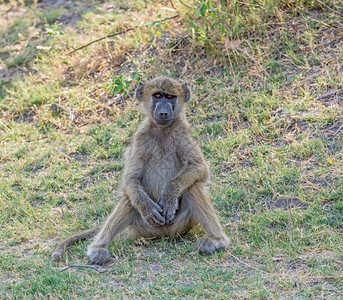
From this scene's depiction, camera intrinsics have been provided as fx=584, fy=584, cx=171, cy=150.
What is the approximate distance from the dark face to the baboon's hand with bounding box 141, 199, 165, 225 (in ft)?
2.52

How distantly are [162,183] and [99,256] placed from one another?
0.91 metres

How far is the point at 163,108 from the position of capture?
5289mm

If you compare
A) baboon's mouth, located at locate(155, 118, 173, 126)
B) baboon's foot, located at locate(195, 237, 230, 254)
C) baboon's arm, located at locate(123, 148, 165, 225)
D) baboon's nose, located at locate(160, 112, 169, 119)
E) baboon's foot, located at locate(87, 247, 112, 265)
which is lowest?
baboon's foot, located at locate(87, 247, 112, 265)

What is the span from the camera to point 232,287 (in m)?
4.18

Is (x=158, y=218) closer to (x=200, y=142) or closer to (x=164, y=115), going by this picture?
(x=164, y=115)

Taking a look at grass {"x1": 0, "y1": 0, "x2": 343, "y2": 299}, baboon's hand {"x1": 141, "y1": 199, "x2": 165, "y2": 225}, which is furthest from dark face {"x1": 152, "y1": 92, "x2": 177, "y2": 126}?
grass {"x1": 0, "y1": 0, "x2": 343, "y2": 299}

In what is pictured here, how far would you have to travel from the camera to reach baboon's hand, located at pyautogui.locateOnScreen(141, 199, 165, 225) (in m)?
5.08

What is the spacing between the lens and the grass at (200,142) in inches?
177

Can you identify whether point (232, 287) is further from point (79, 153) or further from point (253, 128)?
point (79, 153)

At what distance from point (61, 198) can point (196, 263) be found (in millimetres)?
2330

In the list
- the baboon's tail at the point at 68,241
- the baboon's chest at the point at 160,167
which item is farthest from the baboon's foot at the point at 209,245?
the baboon's tail at the point at 68,241

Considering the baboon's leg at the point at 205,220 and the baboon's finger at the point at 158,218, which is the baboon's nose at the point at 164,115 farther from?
the baboon's finger at the point at 158,218

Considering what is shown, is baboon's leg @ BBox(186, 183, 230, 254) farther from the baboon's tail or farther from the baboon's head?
the baboon's tail

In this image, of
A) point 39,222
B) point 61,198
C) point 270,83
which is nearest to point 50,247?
point 39,222
